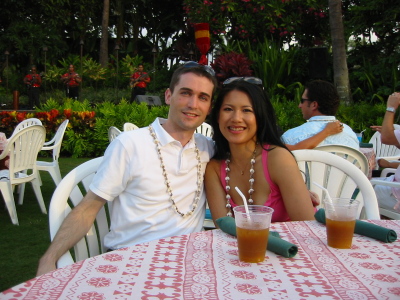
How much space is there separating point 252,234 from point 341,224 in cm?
30

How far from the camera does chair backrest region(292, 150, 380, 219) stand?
1.92m

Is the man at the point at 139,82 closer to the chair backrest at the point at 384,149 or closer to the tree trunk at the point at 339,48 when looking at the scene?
the tree trunk at the point at 339,48

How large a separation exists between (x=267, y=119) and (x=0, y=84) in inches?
802

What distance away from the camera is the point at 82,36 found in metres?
22.6

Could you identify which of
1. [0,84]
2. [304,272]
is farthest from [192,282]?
[0,84]

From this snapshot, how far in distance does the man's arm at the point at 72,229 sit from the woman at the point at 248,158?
20.1 inches

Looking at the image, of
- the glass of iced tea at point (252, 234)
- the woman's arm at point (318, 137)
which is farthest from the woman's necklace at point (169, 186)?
the woman's arm at point (318, 137)

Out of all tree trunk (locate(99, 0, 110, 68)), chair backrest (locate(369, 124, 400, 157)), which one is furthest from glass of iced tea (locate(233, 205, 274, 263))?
tree trunk (locate(99, 0, 110, 68))

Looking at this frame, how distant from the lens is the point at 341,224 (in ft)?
4.27

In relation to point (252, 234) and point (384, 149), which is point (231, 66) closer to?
point (384, 149)

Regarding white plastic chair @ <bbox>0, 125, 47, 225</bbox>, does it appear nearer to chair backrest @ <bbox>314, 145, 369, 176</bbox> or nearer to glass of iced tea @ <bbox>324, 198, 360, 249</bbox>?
chair backrest @ <bbox>314, 145, 369, 176</bbox>

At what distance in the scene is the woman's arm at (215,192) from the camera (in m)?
1.93

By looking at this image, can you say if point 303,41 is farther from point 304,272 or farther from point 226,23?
point 304,272

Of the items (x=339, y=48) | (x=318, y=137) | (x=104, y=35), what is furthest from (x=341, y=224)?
(x=104, y=35)
